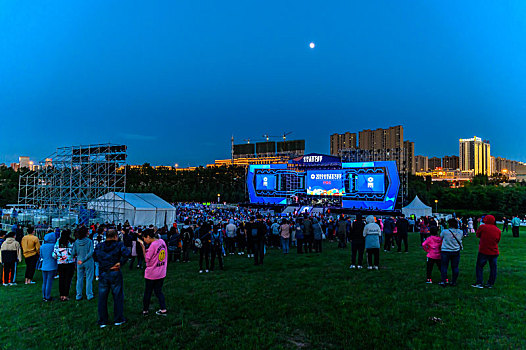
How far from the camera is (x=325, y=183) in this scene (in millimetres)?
43469

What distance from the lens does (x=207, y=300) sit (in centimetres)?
618

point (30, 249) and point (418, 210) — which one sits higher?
point (418, 210)

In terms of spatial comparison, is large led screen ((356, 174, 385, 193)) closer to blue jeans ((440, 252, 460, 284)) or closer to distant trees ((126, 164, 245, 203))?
blue jeans ((440, 252, 460, 284))

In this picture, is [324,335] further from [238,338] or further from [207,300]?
[207,300]

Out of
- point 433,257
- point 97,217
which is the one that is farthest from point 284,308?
point 97,217

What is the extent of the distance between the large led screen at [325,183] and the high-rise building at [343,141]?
4656 inches

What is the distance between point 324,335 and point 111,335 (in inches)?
120

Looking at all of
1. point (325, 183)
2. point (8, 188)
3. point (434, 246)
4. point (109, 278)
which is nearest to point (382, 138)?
point (325, 183)

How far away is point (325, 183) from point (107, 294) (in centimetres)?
3990

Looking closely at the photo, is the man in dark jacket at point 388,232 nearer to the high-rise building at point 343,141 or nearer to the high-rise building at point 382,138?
the high-rise building at point 382,138

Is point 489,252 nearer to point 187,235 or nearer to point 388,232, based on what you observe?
point 388,232

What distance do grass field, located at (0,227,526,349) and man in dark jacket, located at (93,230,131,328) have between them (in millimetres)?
195

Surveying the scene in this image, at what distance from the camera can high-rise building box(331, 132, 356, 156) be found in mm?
160075

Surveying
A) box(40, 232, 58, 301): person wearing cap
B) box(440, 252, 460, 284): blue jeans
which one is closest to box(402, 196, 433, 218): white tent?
box(440, 252, 460, 284): blue jeans
